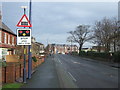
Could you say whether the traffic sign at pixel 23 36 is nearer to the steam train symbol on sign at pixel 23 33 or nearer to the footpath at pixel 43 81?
the steam train symbol on sign at pixel 23 33

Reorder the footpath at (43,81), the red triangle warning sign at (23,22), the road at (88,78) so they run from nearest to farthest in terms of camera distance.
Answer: the footpath at (43,81), the road at (88,78), the red triangle warning sign at (23,22)

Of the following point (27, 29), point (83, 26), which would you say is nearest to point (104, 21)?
point (83, 26)

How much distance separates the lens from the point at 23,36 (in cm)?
1044

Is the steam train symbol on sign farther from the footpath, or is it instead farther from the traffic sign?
the footpath

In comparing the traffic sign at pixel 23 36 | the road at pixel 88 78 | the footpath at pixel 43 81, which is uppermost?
the traffic sign at pixel 23 36

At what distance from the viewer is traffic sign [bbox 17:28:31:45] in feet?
34.1

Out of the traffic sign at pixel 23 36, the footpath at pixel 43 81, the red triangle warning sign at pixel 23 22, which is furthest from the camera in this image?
the traffic sign at pixel 23 36

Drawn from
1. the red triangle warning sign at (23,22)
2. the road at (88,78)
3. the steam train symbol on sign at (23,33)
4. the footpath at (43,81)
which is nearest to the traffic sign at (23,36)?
the steam train symbol on sign at (23,33)

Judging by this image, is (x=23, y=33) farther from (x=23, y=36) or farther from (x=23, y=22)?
(x=23, y=22)

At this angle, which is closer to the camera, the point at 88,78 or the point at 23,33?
the point at 23,33

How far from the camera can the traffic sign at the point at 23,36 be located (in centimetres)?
1038

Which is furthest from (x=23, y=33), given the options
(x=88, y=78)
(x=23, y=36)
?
(x=88, y=78)

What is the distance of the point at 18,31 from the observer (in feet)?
34.1

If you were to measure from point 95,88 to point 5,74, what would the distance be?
483 centimetres
